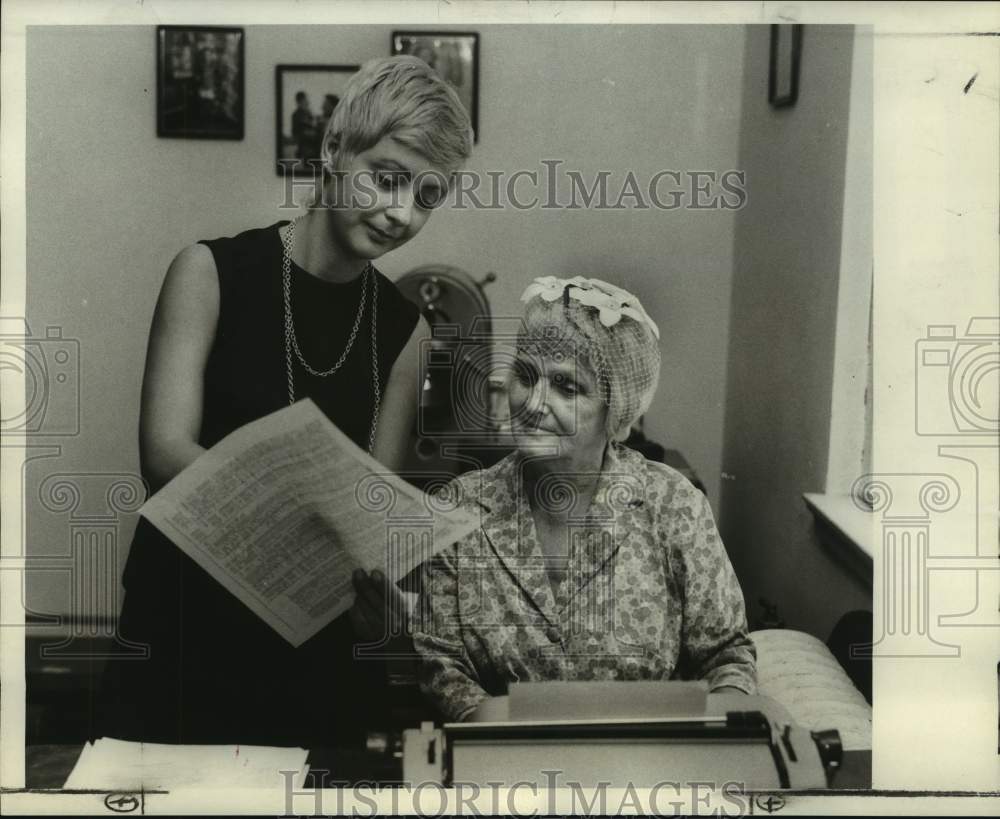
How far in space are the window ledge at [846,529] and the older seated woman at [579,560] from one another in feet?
0.57

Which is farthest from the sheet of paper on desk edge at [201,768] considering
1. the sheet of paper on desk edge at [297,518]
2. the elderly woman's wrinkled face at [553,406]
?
the elderly woman's wrinkled face at [553,406]

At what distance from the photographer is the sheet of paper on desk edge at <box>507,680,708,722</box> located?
6.40 feet

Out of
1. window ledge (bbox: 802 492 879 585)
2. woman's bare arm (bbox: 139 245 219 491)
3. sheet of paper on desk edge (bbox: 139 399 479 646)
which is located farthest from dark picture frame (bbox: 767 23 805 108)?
woman's bare arm (bbox: 139 245 219 491)

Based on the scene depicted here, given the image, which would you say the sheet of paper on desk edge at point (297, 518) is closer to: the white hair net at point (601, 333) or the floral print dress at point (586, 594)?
the floral print dress at point (586, 594)

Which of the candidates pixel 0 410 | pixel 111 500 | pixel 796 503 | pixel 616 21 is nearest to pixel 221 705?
pixel 111 500

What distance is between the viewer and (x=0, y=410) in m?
2.06

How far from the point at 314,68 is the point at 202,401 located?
54 cm

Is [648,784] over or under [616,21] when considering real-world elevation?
under

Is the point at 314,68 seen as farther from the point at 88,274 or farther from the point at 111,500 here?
the point at 111,500

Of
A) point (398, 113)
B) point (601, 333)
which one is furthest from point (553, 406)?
point (398, 113)

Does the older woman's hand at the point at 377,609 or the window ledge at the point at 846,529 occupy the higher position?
the window ledge at the point at 846,529

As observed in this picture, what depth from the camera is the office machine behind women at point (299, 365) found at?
1964mm

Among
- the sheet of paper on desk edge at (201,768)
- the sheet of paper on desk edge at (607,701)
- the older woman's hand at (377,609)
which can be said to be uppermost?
the older woman's hand at (377,609)

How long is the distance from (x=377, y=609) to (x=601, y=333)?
0.55m
